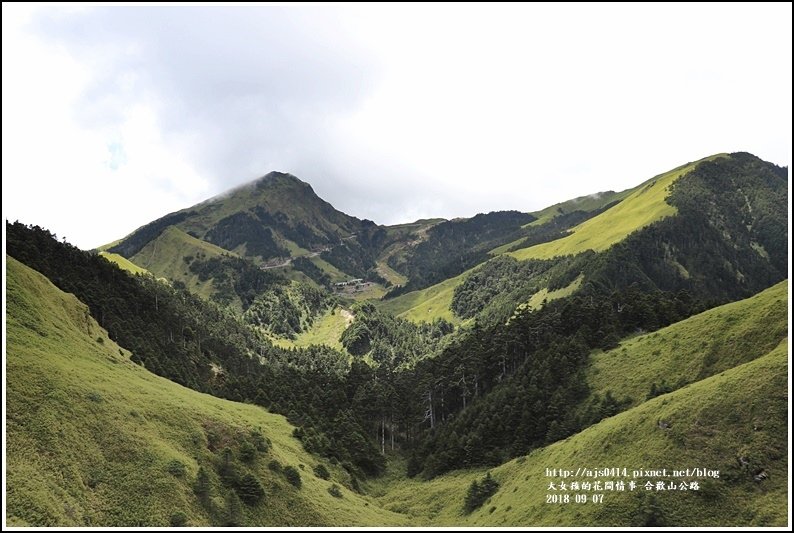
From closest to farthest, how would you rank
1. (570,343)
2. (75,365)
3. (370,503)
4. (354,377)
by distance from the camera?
(75,365), (370,503), (570,343), (354,377)

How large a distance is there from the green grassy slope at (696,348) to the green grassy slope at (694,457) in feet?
28.1

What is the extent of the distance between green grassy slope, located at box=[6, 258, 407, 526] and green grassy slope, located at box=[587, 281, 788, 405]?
51237 mm

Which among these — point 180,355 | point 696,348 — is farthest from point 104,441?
point 696,348

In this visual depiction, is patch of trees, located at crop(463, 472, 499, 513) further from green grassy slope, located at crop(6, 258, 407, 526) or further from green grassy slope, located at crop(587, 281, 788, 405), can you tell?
green grassy slope, located at crop(587, 281, 788, 405)

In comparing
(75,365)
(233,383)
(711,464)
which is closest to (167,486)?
(75,365)

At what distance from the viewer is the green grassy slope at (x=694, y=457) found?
177ft

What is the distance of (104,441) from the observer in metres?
59.5

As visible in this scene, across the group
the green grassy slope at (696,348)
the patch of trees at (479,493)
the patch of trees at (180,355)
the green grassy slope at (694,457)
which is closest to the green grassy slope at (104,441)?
the patch of trees at (479,493)

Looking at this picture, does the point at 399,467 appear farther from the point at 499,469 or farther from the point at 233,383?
the point at 233,383

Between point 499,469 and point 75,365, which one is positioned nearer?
point 75,365

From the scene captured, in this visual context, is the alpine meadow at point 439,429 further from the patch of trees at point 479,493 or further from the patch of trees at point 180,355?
the patch of trees at point 180,355

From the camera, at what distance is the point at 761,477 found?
53812 mm

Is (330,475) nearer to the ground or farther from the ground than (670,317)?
nearer to the ground

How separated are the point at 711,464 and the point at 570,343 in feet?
184
